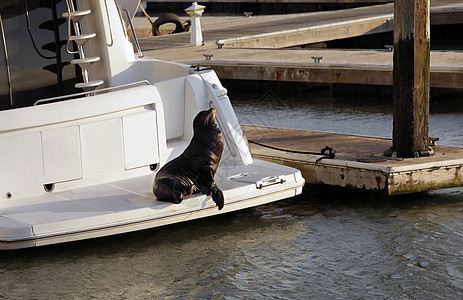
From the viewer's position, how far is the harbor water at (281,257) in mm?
6867

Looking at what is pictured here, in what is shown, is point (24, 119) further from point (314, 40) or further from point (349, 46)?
point (349, 46)

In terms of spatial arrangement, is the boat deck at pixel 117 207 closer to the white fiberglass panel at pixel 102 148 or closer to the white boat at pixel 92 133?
the white boat at pixel 92 133

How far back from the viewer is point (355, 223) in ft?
27.6

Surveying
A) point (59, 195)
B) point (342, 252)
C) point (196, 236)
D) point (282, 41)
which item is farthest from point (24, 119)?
point (282, 41)

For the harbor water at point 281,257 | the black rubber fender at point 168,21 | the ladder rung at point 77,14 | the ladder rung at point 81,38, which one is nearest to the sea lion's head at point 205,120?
the harbor water at point 281,257

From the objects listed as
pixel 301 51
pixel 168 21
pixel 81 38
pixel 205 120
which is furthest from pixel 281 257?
pixel 168 21

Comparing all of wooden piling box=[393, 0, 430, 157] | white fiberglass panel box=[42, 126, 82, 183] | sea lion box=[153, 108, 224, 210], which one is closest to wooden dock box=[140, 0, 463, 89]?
wooden piling box=[393, 0, 430, 157]

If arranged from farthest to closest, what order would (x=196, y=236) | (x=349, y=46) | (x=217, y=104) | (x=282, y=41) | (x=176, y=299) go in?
(x=349, y=46) < (x=282, y=41) < (x=217, y=104) < (x=196, y=236) < (x=176, y=299)

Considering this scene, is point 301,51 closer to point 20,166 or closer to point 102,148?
point 102,148

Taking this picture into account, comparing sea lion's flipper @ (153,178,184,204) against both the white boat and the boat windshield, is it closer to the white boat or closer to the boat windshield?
the white boat

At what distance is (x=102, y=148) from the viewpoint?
7934 millimetres

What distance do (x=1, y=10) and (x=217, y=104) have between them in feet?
7.47

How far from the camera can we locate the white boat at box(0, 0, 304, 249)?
7.46m

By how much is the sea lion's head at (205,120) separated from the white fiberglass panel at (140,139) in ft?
1.52
